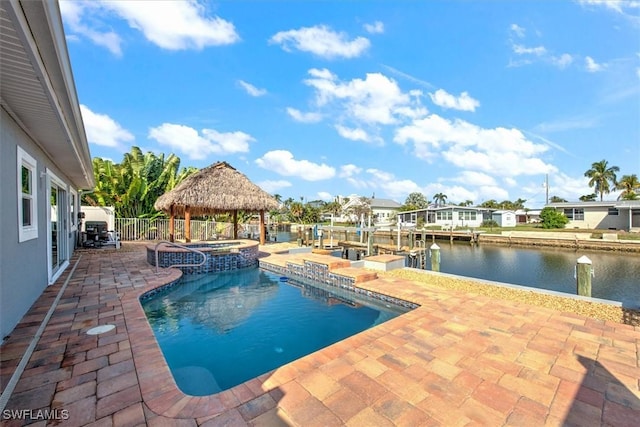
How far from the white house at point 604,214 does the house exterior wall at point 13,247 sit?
40.3 m

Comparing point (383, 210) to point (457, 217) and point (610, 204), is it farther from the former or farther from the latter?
point (610, 204)

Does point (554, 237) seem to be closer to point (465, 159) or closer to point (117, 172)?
point (465, 159)

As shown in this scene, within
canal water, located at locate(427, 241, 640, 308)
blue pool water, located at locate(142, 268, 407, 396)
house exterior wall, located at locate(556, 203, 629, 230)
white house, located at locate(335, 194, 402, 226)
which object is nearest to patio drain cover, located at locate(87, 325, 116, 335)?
blue pool water, located at locate(142, 268, 407, 396)

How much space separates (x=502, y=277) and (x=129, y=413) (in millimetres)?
15941

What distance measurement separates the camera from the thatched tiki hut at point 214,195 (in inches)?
514

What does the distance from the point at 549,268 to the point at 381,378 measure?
706 inches

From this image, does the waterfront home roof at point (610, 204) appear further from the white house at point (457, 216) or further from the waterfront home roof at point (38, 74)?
the waterfront home roof at point (38, 74)

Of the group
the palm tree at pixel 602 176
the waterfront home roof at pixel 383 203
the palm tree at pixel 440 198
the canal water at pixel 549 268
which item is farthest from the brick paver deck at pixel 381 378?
the palm tree at pixel 440 198

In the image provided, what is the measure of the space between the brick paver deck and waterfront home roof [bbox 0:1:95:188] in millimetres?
3233

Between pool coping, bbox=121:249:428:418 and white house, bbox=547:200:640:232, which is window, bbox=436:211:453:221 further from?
pool coping, bbox=121:249:428:418

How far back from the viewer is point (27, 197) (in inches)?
203

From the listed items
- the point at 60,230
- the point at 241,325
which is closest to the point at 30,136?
the point at 60,230

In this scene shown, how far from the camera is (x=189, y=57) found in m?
13.2

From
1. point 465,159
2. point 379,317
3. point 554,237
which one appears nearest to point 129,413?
point 379,317
